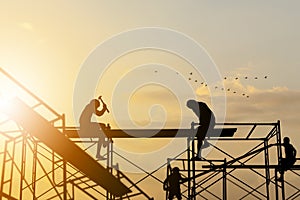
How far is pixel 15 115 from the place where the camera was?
16.4 meters

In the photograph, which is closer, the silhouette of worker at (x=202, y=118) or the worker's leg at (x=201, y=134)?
the silhouette of worker at (x=202, y=118)

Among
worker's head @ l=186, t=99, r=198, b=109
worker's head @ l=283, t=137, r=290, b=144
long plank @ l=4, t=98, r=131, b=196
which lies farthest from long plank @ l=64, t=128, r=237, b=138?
worker's head @ l=283, t=137, r=290, b=144

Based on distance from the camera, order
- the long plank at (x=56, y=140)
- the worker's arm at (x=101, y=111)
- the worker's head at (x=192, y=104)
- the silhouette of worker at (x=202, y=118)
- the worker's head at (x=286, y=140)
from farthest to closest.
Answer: the worker's arm at (x=101, y=111) → the worker's head at (x=192, y=104) → the silhouette of worker at (x=202, y=118) → the worker's head at (x=286, y=140) → the long plank at (x=56, y=140)

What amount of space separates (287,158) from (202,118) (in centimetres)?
324

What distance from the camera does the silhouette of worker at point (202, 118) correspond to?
72.1 feet

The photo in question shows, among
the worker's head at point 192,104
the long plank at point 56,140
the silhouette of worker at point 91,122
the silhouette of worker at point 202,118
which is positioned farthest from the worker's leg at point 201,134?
the silhouette of worker at point 91,122

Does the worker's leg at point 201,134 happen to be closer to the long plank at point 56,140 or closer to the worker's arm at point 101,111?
the long plank at point 56,140

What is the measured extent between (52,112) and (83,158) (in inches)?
79.5

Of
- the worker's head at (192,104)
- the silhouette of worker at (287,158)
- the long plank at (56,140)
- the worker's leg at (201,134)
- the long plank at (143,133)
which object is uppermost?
the worker's head at (192,104)

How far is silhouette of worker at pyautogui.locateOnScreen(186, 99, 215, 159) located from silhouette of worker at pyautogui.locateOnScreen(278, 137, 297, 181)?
264 centimetres

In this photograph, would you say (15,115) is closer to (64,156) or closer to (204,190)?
(64,156)

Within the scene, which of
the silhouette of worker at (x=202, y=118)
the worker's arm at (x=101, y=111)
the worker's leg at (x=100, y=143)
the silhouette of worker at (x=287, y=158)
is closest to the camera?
the silhouette of worker at (x=287, y=158)

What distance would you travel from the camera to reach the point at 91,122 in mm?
22828

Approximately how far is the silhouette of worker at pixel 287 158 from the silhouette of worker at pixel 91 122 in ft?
21.3
